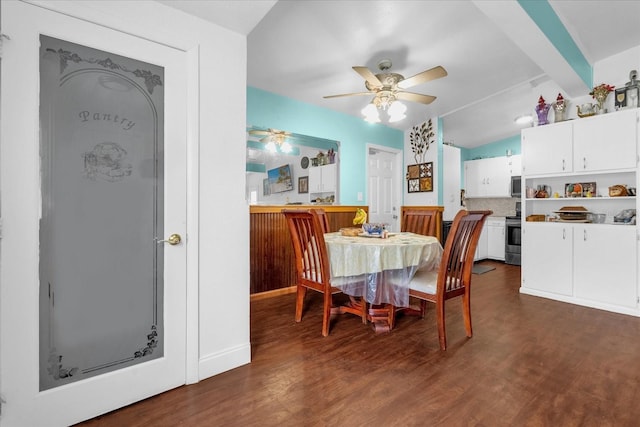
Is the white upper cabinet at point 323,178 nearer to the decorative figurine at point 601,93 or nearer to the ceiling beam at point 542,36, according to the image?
the ceiling beam at point 542,36

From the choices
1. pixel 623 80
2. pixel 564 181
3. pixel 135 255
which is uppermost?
pixel 623 80

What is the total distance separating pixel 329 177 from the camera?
458cm

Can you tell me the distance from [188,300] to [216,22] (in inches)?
64.9

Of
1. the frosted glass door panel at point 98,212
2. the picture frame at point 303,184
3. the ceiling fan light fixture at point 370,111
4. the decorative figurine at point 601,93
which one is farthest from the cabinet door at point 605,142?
the frosted glass door panel at point 98,212

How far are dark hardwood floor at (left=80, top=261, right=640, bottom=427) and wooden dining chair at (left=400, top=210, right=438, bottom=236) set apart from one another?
99 cm

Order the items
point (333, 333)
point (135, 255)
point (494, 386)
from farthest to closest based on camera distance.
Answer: point (333, 333) < point (494, 386) < point (135, 255)

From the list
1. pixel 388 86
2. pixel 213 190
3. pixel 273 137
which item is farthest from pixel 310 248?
pixel 273 137

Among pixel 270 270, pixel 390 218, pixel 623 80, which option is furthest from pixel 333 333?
pixel 623 80

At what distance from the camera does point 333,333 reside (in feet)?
7.87

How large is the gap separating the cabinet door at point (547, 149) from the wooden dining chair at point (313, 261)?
9.14ft

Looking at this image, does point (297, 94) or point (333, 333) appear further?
point (297, 94)

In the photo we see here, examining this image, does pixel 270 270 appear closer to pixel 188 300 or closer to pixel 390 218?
pixel 188 300

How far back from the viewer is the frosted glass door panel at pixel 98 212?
1344 mm

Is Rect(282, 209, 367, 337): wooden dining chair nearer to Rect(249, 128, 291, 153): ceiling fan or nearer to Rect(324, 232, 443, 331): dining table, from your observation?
Rect(324, 232, 443, 331): dining table
